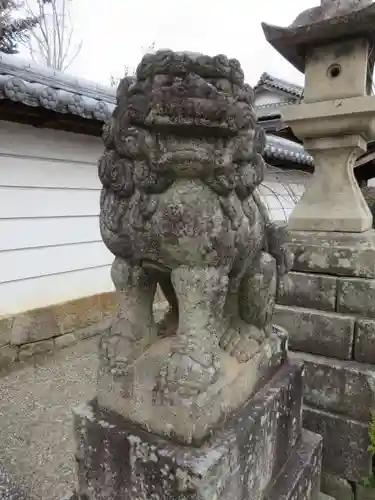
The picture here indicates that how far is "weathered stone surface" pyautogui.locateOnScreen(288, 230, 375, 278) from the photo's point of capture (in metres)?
1.82

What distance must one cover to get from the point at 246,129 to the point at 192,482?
909 mm

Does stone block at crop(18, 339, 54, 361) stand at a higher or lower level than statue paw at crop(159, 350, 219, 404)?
lower

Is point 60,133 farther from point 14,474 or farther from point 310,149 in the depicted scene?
point 14,474

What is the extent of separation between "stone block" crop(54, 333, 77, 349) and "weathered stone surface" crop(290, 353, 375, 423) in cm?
259

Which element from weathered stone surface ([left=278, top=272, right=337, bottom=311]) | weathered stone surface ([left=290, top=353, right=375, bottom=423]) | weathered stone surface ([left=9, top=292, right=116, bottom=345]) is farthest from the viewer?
weathered stone surface ([left=9, top=292, right=116, bottom=345])

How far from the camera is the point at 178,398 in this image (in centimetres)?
104

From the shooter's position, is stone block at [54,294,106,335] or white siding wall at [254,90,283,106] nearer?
stone block at [54,294,106,335]

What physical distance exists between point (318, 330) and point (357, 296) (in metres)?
0.24

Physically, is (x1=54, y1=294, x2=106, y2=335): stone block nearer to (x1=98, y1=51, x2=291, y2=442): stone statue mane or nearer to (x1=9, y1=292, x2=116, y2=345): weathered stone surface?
(x1=9, y1=292, x2=116, y2=345): weathered stone surface

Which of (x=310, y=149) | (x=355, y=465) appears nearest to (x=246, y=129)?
(x=310, y=149)

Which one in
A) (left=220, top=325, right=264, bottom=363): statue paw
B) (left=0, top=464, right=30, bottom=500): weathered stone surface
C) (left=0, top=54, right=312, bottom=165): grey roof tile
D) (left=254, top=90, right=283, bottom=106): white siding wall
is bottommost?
(left=0, top=464, right=30, bottom=500): weathered stone surface

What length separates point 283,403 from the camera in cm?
139

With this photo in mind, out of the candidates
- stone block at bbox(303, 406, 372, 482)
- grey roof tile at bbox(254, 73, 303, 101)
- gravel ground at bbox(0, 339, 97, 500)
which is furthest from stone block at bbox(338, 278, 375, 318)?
grey roof tile at bbox(254, 73, 303, 101)

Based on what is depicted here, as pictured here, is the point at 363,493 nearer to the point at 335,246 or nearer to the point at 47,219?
the point at 335,246
